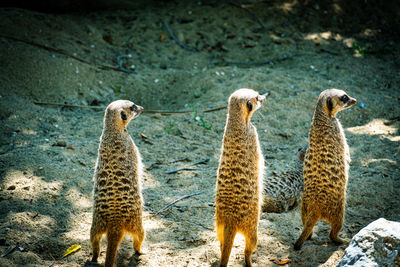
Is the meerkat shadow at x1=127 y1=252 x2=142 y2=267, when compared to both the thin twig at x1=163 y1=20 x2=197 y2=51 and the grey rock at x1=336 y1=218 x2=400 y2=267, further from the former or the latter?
the thin twig at x1=163 y1=20 x2=197 y2=51

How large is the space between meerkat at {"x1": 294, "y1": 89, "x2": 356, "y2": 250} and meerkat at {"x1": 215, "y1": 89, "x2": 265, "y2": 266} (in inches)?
23.2

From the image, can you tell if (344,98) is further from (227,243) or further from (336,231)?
(227,243)

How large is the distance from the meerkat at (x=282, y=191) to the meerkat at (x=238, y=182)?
1025mm

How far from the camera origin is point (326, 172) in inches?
123

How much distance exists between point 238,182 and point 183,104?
10.8 feet

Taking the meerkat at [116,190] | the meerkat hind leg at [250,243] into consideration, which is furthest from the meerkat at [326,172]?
the meerkat at [116,190]

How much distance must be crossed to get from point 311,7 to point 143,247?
23.7ft

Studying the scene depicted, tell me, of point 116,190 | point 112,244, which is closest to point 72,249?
point 112,244

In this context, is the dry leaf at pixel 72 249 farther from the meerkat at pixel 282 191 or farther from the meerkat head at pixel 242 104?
the meerkat at pixel 282 191

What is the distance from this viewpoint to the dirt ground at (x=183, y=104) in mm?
3305

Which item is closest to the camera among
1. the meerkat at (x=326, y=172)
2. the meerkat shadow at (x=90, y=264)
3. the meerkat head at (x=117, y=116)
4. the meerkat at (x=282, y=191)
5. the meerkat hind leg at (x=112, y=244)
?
the meerkat hind leg at (x=112, y=244)

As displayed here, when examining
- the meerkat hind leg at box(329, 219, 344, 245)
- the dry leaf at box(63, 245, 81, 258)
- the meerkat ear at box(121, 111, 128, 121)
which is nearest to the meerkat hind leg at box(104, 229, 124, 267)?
the dry leaf at box(63, 245, 81, 258)

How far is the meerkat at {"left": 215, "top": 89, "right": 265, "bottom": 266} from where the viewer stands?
9.16 feet

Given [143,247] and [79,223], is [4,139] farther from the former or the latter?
[143,247]
